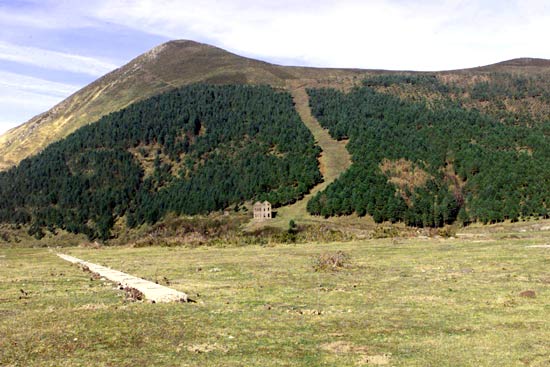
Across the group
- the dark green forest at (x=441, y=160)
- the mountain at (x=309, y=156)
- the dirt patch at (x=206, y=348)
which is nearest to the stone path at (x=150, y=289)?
the dirt patch at (x=206, y=348)

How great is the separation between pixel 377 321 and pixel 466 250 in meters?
22.8

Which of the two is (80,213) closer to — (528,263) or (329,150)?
(329,150)

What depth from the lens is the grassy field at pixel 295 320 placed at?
11.2 m

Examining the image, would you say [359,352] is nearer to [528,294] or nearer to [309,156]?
[528,294]

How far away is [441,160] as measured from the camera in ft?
390

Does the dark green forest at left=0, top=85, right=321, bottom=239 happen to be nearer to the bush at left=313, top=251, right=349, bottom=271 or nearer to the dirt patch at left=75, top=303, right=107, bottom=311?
the bush at left=313, top=251, right=349, bottom=271

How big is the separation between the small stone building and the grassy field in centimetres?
7987

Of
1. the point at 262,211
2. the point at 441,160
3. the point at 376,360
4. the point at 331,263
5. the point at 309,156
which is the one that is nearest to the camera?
the point at 376,360

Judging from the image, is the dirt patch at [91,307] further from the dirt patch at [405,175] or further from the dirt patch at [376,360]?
the dirt patch at [405,175]

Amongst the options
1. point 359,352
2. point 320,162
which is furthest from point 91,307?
point 320,162

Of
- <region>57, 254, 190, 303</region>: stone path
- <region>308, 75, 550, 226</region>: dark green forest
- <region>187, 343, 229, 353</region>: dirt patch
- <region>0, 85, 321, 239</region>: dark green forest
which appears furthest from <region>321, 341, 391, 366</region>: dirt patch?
<region>0, 85, 321, 239</region>: dark green forest

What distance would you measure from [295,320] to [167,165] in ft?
468

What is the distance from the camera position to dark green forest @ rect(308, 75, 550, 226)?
99.8 metres

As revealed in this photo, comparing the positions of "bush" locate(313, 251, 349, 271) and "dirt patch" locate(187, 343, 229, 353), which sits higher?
"dirt patch" locate(187, 343, 229, 353)
